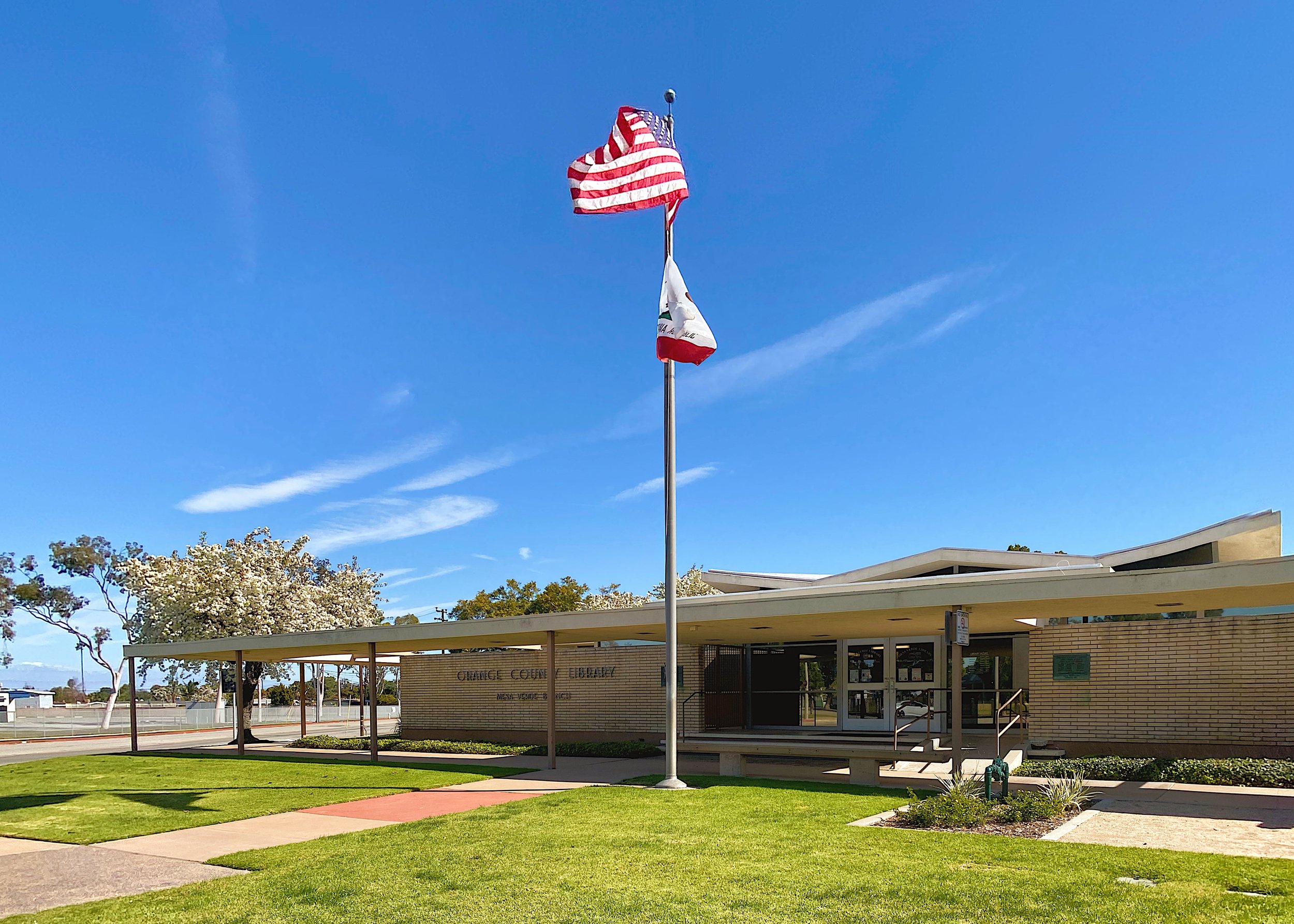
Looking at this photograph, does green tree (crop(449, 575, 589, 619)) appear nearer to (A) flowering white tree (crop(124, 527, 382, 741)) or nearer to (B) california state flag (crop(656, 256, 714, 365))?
(A) flowering white tree (crop(124, 527, 382, 741))

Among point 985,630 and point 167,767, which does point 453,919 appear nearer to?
point 985,630

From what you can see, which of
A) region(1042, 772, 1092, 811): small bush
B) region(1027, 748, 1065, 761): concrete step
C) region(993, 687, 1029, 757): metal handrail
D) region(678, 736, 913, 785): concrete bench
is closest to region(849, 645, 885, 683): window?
region(993, 687, 1029, 757): metal handrail

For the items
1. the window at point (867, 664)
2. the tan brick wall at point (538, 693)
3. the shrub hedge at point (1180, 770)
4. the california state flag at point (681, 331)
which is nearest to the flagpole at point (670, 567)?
the california state flag at point (681, 331)

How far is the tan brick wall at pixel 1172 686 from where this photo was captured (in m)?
16.1

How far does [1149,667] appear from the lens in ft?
56.6

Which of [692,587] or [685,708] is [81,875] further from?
[692,587]

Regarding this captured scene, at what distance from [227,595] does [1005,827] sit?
3243 cm

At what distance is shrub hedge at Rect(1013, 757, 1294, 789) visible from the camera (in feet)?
46.5

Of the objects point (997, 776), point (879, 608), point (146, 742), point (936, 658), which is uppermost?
point (879, 608)

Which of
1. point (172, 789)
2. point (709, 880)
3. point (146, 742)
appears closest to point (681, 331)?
point (709, 880)

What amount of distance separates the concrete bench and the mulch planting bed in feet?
13.1

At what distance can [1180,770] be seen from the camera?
14844 mm

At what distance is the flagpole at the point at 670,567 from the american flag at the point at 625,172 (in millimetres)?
611

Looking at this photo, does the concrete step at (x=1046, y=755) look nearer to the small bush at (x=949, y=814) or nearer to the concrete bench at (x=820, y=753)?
the concrete bench at (x=820, y=753)
